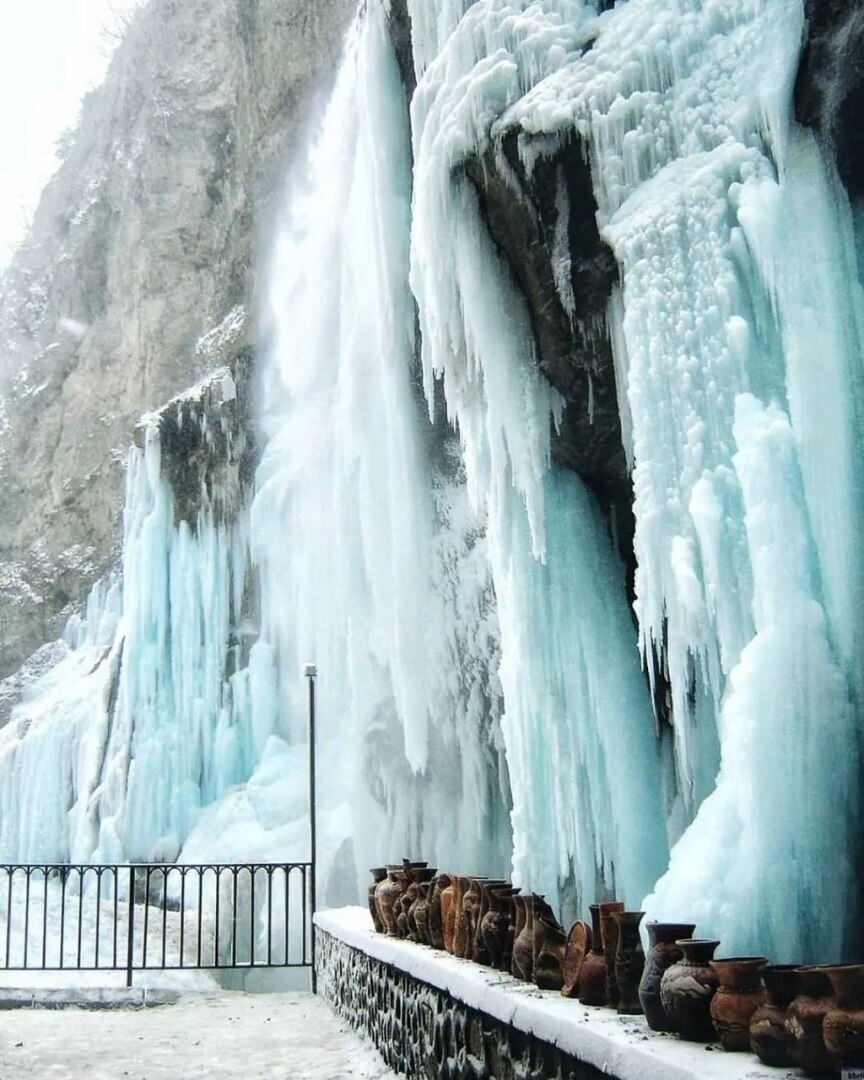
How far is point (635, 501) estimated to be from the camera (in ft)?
17.7

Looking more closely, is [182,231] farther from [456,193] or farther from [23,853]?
[456,193]

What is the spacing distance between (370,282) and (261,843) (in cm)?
686

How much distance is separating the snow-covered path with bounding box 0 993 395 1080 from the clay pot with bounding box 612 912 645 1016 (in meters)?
2.09

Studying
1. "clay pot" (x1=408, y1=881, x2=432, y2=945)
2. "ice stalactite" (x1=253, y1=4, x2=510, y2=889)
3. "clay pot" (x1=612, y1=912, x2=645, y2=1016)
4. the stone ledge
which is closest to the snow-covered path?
the stone ledge

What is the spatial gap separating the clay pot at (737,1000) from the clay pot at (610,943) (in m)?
0.61

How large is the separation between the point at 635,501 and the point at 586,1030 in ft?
9.81

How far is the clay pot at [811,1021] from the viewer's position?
227 centimetres

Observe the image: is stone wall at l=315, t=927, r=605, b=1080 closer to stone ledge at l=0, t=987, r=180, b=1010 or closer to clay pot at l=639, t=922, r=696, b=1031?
clay pot at l=639, t=922, r=696, b=1031

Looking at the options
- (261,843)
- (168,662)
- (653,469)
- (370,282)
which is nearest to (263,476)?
(168,662)

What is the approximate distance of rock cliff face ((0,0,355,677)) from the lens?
1964 cm

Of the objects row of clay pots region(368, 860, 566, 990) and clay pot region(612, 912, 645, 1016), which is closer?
clay pot region(612, 912, 645, 1016)

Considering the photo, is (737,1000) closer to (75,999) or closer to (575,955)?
(575,955)

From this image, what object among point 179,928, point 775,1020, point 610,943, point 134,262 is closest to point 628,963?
Answer: point 610,943

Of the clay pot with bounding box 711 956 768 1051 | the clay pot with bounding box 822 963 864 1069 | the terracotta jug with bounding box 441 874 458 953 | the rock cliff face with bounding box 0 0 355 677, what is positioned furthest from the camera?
the rock cliff face with bounding box 0 0 355 677
